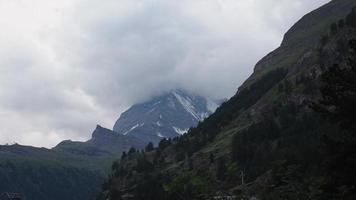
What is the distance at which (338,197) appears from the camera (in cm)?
3962

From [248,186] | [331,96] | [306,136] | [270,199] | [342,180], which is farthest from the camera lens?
[306,136]

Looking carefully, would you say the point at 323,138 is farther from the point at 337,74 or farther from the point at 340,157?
the point at 337,74

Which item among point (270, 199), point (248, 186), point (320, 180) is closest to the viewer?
point (320, 180)

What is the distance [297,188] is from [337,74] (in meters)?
8.51

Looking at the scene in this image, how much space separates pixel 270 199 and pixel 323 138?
1465 centimetres

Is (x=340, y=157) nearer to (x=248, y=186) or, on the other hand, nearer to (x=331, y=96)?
(x=331, y=96)

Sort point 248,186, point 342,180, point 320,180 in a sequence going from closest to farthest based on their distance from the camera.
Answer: point 342,180
point 320,180
point 248,186

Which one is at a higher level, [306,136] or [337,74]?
[306,136]

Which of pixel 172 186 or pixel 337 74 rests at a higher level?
pixel 172 186

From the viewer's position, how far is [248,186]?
165250 mm

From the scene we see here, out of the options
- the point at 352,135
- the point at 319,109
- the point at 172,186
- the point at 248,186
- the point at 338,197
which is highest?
the point at 172,186

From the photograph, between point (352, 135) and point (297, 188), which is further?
point (297, 188)

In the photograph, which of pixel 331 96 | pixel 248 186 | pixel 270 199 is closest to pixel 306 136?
pixel 248 186

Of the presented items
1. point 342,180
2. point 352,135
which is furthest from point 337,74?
point 342,180
